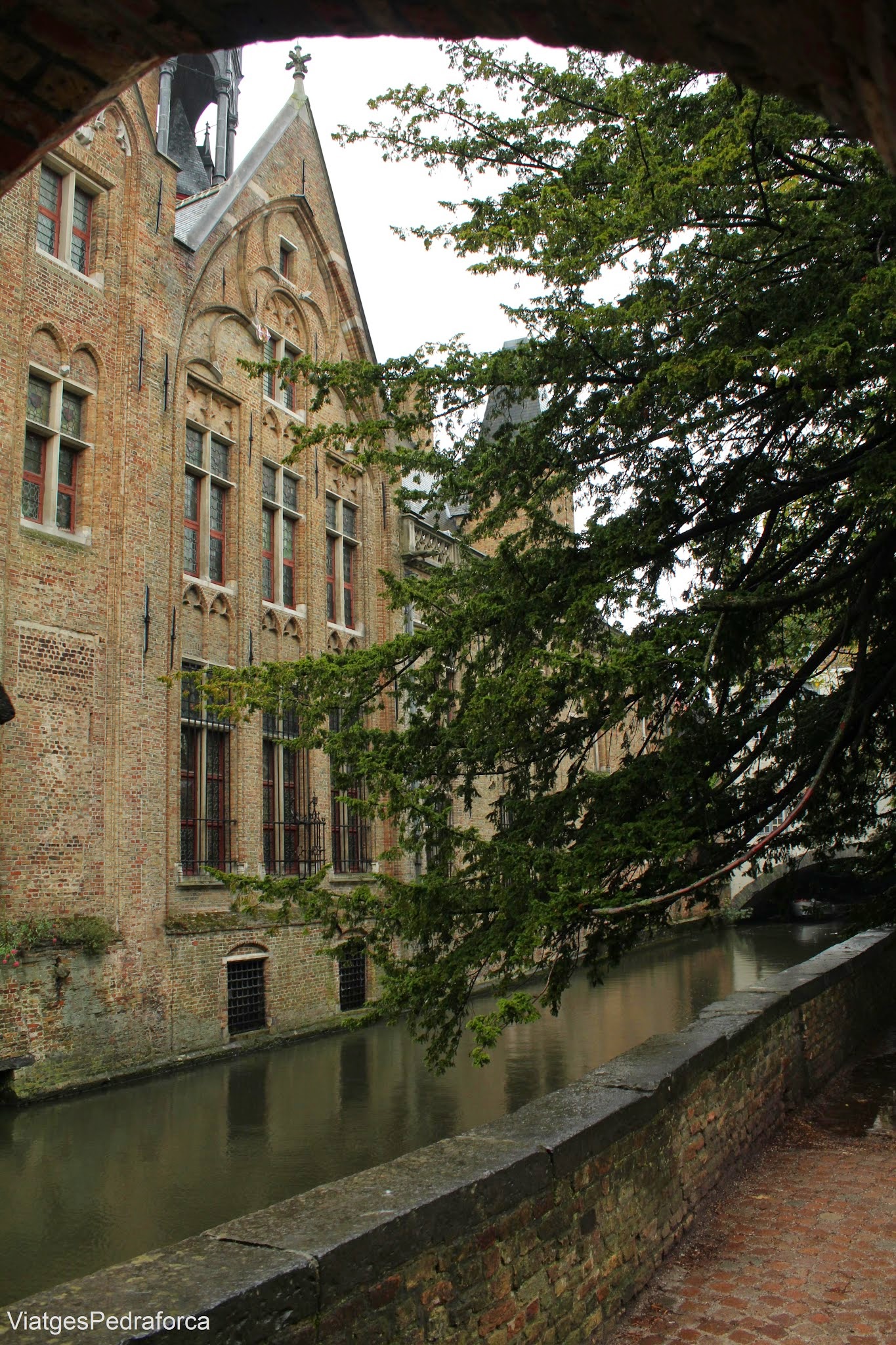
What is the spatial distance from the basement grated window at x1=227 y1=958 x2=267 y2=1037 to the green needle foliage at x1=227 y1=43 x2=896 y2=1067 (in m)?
9.56

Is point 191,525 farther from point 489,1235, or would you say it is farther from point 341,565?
point 489,1235

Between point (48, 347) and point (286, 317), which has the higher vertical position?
point (286, 317)

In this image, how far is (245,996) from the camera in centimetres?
1686

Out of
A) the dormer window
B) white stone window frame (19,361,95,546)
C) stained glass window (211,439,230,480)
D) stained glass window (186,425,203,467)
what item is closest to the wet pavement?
white stone window frame (19,361,95,546)

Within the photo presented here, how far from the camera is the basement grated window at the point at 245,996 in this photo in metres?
16.5

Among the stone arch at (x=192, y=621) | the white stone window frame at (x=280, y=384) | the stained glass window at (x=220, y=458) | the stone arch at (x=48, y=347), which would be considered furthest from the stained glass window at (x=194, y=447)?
the stone arch at (x=48, y=347)

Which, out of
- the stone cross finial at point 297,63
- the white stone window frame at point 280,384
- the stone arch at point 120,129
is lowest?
the white stone window frame at point 280,384

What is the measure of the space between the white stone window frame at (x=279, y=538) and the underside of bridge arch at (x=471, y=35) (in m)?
16.3

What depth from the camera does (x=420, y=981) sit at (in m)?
7.11

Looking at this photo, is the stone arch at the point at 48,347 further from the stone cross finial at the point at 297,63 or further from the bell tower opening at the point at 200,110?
the bell tower opening at the point at 200,110

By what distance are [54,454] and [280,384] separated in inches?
237

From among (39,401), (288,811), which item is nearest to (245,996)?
(288,811)

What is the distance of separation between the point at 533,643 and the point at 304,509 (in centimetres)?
1281

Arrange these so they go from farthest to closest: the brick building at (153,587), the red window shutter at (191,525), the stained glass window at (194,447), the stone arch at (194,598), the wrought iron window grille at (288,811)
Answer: the wrought iron window grille at (288,811)
the stained glass window at (194,447)
the red window shutter at (191,525)
the stone arch at (194,598)
the brick building at (153,587)
